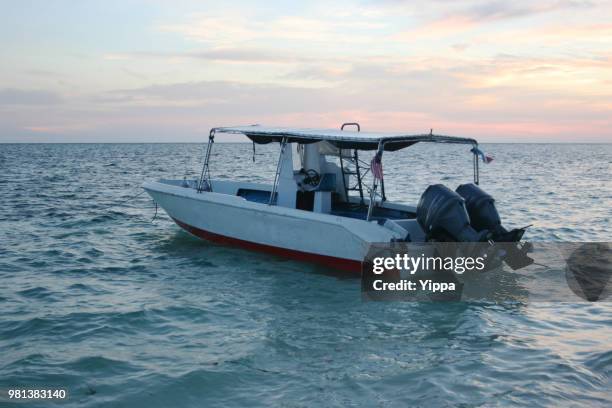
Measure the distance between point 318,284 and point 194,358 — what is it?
13.6 ft

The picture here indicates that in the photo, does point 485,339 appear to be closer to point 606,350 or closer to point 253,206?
point 606,350

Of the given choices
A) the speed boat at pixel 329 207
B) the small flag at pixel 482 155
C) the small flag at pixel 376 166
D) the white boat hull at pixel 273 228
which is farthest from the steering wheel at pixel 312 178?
the small flag at pixel 482 155

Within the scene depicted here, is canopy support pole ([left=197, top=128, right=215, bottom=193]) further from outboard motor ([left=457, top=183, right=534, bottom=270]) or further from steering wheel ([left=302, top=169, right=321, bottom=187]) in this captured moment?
outboard motor ([left=457, top=183, right=534, bottom=270])

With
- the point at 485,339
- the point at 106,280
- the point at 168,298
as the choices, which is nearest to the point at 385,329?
the point at 485,339

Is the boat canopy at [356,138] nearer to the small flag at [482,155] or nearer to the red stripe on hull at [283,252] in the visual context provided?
the small flag at [482,155]

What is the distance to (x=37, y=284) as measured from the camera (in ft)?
37.2

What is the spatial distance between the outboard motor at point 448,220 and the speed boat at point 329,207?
18 millimetres

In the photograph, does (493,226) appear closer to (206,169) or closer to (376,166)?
(376,166)

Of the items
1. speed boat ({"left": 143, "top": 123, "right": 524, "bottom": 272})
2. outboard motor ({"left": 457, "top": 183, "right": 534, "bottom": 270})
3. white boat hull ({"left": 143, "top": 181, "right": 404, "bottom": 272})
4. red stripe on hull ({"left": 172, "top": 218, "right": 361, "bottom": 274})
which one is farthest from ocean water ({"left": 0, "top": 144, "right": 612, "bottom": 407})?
outboard motor ({"left": 457, "top": 183, "right": 534, "bottom": 270})

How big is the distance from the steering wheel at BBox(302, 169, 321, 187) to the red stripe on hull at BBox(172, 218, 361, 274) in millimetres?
1822

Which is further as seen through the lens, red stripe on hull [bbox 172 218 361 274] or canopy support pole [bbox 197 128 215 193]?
canopy support pole [bbox 197 128 215 193]

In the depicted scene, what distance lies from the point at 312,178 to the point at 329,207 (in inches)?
37.0

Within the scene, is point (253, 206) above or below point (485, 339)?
above

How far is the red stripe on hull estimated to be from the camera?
1188cm
